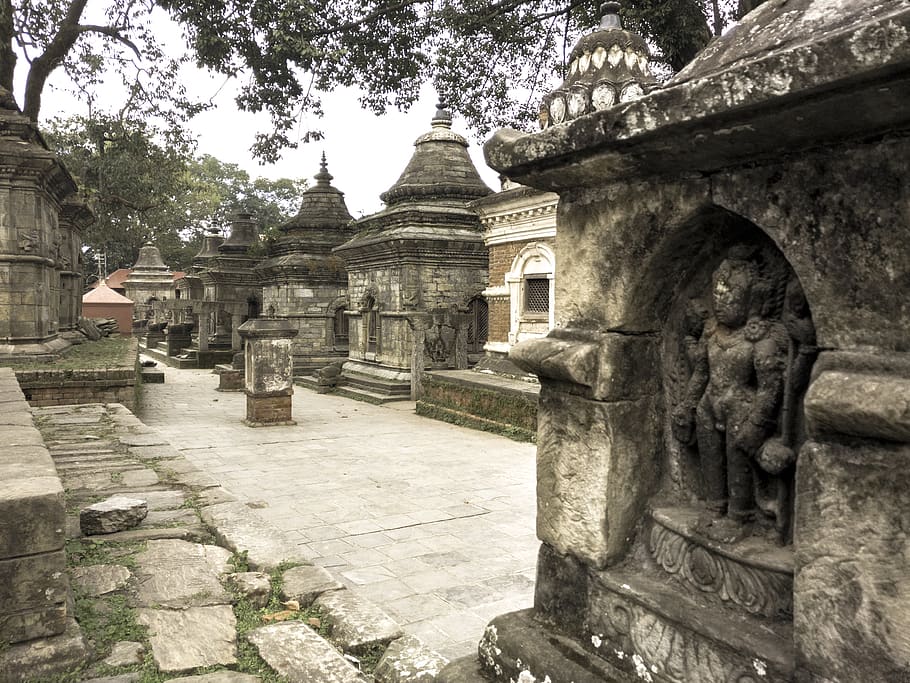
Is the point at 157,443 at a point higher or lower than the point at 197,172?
lower

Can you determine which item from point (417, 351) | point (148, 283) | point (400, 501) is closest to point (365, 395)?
point (417, 351)

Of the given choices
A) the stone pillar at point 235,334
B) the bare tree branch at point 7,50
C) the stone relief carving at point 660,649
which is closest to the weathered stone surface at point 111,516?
the stone relief carving at point 660,649

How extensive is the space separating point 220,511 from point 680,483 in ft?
11.4

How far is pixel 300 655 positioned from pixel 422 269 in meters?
11.9

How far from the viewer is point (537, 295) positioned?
37.1 ft

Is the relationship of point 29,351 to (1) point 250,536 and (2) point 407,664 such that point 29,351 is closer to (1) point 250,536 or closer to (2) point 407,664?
(1) point 250,536

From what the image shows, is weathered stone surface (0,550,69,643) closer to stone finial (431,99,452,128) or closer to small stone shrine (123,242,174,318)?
stone finial (431,99,452,128)

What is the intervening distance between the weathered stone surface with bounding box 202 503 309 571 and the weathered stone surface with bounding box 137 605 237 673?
0.59 metres

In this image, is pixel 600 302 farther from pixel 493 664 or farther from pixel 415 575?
pixel 415 575

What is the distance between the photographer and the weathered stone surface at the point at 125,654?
2.71m

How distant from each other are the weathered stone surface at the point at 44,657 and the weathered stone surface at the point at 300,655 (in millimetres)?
683

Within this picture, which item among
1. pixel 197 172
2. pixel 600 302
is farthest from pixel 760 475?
pixel 197 172

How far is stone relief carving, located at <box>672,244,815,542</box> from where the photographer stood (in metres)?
1.70

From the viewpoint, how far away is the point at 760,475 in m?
1.79
